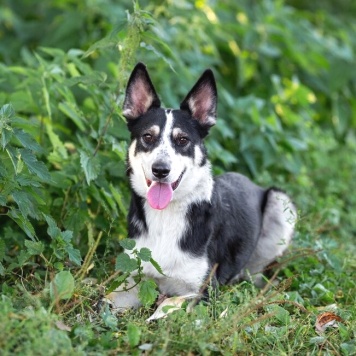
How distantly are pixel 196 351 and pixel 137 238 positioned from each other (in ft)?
Answer: 3.54

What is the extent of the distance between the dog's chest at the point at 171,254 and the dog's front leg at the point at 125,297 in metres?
0.15

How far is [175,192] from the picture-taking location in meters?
4.54

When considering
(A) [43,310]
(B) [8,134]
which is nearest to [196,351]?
(A) [43,310]

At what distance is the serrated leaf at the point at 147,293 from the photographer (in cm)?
418

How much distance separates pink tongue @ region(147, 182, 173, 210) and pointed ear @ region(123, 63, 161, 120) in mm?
586

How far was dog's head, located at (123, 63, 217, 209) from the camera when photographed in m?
4.41

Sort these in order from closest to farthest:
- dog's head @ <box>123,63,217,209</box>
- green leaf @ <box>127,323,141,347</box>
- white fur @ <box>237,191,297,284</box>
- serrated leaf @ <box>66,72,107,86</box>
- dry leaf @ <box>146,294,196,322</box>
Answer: green leaf @ <box>127,323,141,347</box> → dry leaf @ <box>146,294,196,322</box> → dog's head @ <box>123,63,217,209</box> → serrated leaf @ <box>66,72,107,86</box> → white fur @ <box>237,191,297,284</box>

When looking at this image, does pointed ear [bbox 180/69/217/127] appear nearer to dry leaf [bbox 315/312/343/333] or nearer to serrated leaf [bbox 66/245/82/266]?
serrated leaf [bbox 66/245/82/266]

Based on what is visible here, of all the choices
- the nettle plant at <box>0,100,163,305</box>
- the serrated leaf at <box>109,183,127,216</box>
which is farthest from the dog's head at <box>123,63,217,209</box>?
the serrated leaf at <box>109,183,127,216</box>

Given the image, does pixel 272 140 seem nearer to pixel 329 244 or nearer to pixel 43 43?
pixel 329 244

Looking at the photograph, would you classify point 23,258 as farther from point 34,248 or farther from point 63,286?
point 63,286

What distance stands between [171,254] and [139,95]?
1.07m

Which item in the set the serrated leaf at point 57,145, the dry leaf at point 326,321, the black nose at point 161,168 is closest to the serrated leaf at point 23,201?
the black nose at point 161,168

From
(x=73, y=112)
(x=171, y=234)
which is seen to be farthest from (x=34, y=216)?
(x=73, y=112)
